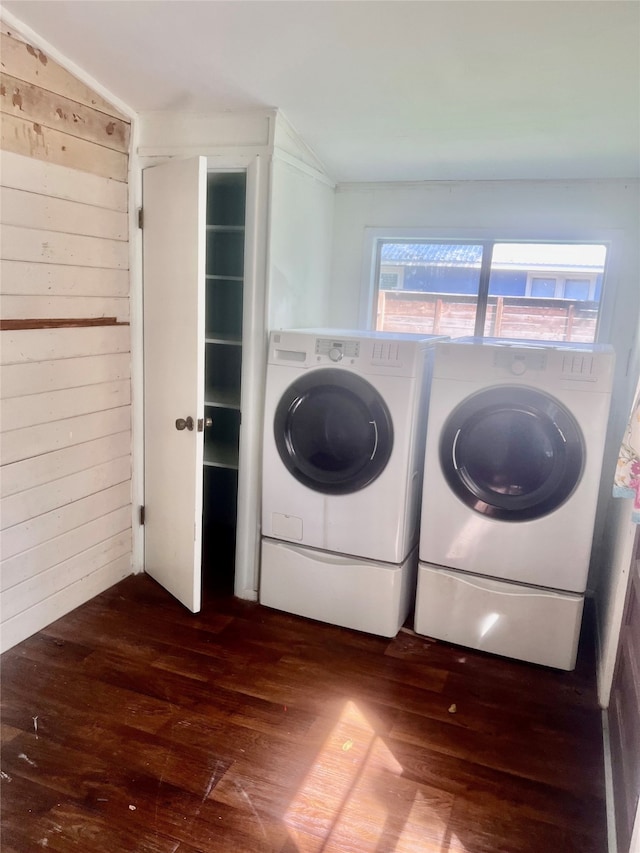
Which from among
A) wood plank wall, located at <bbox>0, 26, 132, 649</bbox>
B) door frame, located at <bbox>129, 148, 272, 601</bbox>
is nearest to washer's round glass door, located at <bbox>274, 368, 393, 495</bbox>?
door frame, located at <bbox>129, 148, 272, 601</bbox>

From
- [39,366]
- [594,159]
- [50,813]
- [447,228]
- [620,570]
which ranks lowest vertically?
[50,813]

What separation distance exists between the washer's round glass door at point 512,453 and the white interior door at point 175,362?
100cm

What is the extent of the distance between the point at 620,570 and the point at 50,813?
1.84 meters

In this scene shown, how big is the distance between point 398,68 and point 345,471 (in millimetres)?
1434

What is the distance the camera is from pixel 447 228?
3.11m

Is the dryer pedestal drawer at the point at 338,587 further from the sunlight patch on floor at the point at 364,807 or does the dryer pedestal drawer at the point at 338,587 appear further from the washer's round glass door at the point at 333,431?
the sunlight patch on floor at the point at 364,807

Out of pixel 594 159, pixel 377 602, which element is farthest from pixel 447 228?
pixel 377 602

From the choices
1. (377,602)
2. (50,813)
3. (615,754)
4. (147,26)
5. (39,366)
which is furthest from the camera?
(377,602)

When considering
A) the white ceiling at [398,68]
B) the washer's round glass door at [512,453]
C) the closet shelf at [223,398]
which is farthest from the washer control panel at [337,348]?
the white ceiling at [398,68]

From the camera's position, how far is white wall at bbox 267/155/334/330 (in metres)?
2.56

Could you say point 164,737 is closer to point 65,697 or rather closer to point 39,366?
point 65,697

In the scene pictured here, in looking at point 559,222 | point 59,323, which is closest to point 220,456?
point 59,323

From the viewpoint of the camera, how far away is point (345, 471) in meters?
2.48

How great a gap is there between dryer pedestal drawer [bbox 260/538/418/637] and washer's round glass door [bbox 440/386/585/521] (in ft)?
1.52
